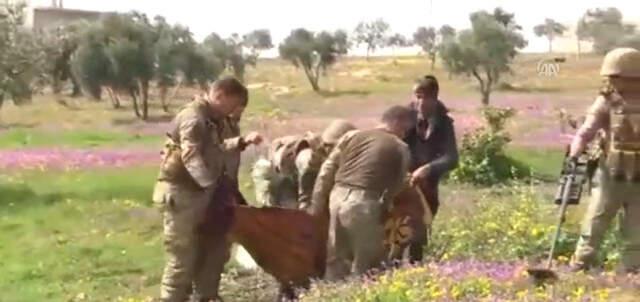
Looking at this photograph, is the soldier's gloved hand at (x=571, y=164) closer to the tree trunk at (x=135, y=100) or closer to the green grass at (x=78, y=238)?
the green grass at (x=78, y=238)

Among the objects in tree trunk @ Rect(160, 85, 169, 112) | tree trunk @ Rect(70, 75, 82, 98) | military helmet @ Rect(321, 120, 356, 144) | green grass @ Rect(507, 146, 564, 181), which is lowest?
tree trunk @ Rect(70, 75, 82, 98)

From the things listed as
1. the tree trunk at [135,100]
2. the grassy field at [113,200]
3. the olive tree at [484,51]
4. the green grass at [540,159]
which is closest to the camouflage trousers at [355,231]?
the grassy field at [113,200]

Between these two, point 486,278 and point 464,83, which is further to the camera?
point 464,83

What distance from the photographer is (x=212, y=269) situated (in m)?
10.1

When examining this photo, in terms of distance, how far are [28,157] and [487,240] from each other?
22.0 m

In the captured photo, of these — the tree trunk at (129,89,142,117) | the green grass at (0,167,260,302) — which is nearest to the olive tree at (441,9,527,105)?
the tree trunk at (129,89,142,117)

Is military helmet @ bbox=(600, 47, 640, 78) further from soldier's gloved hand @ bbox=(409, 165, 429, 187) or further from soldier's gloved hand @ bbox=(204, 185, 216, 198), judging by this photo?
soldier's gloved hand @ bbox=(204, 185, 216, 198)

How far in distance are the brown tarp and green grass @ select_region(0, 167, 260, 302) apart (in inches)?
106

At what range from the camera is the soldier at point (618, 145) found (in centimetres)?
899

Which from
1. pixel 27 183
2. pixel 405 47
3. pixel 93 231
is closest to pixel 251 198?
pixel 93 231

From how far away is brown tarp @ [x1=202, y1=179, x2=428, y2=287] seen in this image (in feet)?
32.8

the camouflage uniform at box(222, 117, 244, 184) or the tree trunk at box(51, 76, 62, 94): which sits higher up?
the camouflage uniform at box(222, 117, 244, 184)

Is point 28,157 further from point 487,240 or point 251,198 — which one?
point 487,240

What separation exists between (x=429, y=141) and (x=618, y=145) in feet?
7.31
